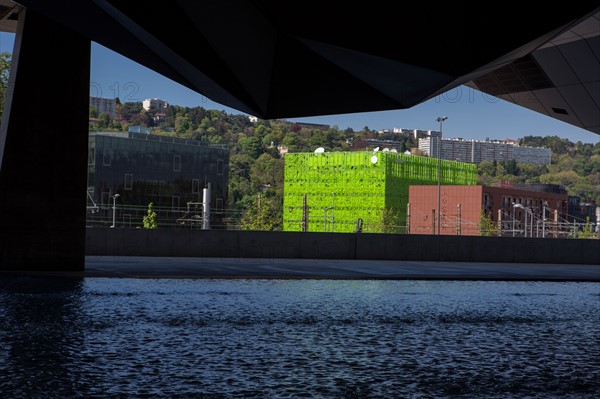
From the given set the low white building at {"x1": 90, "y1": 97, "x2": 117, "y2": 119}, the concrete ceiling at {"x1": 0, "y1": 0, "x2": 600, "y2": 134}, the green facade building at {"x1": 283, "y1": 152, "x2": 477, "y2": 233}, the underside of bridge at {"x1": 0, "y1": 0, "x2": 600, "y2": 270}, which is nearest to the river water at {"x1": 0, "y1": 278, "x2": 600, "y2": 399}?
the underside of bridge at {"x1": 0, "y1": 0, "x2": 600, "y2": 270}

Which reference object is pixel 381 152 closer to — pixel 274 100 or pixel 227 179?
pixel 227 179

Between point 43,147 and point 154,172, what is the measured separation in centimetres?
Answer: 8046

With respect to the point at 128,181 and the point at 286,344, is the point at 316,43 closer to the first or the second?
the point at 286,344

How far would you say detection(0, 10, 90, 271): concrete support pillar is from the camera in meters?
17.8

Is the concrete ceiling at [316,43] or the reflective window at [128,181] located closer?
the concrete ceiling at [316,43]

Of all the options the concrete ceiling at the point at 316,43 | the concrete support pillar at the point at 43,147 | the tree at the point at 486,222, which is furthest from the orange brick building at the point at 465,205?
the concrete ceiling at the point at 316,43

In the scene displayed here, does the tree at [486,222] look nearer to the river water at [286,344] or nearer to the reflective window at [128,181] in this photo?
the reflective window at [128,181]

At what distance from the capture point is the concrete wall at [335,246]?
29141mm

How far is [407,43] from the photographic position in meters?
13.0

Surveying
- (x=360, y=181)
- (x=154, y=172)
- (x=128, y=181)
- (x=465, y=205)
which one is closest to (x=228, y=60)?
(x=128, y=181)

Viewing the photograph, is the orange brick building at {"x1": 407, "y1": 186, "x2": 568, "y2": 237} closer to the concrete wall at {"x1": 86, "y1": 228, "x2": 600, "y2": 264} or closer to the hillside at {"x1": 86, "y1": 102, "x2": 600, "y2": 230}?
the hillside at {"x1": 86, "y1": 102, "x2": 600, "y2": 230}

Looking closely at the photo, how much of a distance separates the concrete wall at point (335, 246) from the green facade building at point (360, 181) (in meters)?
95.2

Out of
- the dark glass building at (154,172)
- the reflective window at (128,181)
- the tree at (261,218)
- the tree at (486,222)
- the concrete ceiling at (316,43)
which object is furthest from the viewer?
the tree at (486,222)

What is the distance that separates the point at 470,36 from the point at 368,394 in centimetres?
791
